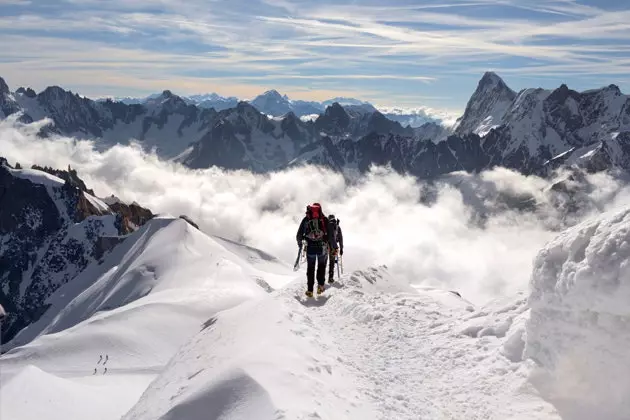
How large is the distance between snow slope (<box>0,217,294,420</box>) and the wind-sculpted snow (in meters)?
22.1

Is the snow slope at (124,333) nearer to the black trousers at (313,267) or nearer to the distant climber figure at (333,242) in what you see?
the black trousers at (313,267)

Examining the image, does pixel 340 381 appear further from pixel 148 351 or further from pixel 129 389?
pixel 148 351

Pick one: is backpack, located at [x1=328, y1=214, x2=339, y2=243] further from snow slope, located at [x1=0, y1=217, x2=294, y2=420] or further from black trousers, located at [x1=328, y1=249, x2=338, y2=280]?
snow slope, located at [x1=0, y1=217, x2=294, y2=420]

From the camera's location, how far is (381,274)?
28.1 m

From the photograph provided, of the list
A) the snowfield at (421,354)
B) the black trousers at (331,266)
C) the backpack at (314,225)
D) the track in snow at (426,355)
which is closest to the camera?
the snowfield at (421,354)

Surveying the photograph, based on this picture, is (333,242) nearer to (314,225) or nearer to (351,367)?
(314,225)

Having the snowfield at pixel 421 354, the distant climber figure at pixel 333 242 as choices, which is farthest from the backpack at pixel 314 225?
the distant climber figure at pixel 333 242

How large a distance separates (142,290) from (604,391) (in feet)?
247

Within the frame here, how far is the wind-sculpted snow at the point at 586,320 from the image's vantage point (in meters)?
10.4

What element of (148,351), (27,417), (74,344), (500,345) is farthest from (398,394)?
(74,344)

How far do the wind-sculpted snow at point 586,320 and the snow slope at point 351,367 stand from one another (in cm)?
75

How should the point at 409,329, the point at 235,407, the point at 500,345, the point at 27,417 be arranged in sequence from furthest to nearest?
1. the point at 27,417
2. the point at 409,329
3. the point at 500,345
4. the point at 235,407

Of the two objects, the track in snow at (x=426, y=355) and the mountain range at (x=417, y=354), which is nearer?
the mountain range at (x=417, y=354)

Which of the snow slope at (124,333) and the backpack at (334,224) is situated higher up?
the backpack at (334,224)
